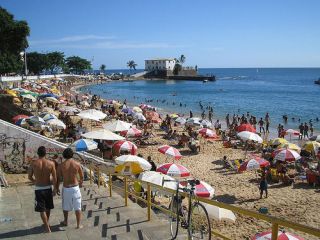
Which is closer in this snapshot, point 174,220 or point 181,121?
point 174,220

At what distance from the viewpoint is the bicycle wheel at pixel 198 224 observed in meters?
4.85

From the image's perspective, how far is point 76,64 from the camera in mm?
132250

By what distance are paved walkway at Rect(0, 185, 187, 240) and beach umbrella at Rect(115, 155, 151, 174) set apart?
3.45 m

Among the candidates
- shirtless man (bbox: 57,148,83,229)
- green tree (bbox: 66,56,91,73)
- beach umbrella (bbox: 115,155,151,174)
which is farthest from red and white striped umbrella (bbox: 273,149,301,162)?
green tree (bbox: 66,56,91,73)

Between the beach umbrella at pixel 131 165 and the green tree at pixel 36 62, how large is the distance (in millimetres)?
88700

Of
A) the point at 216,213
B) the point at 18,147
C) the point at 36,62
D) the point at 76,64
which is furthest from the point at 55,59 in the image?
the point at 216,213

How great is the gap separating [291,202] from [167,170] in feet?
15.2

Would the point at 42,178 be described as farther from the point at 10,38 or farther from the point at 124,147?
the point at 10,38

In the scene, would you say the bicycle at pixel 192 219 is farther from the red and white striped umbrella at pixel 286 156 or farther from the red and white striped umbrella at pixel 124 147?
the red and white striped umbrella at pixel 286 156

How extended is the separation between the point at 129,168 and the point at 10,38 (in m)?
34.5

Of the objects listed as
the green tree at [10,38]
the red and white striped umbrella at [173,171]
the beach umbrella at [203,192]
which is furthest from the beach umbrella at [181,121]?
the green tree at [10,38]

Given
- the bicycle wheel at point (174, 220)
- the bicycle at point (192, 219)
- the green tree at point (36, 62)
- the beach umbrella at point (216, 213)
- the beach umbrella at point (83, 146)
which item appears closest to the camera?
the bicycle at point (192, 219)

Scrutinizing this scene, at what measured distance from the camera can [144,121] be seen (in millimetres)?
27656

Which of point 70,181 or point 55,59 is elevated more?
point 55,59
